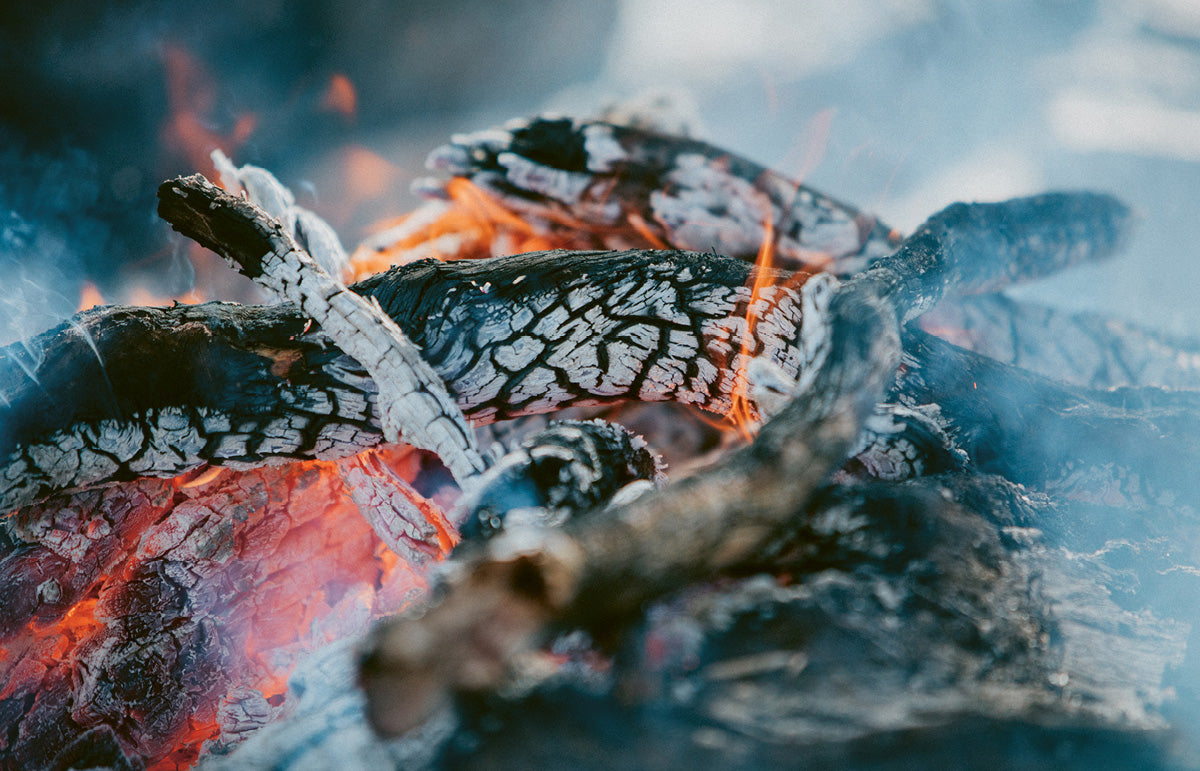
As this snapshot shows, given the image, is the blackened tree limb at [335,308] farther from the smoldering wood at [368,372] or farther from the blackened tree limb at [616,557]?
the blackened tree limb at [616,557]

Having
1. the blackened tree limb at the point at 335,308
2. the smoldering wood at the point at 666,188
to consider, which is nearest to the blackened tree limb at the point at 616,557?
the blackened tree limb at the point at 335,308

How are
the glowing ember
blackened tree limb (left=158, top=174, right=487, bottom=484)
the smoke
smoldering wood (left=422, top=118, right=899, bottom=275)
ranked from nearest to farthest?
blackened tree limb (left=158, top=174, right=487, bottom=484) → the glowing ember → the smoke → smoldering wood (left=422, top=118, right=899, bottom=275)

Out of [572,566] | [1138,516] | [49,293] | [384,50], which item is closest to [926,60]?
[1138,516]

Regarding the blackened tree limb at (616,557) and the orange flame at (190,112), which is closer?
the blackened tree limb at (616,557)

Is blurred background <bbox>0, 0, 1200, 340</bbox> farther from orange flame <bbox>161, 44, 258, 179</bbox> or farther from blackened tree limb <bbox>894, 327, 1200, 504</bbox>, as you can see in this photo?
blackened tree limb <bbox>894, 327, 1200, 504</bbox>

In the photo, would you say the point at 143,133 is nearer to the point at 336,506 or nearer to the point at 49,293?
the point at 49,293

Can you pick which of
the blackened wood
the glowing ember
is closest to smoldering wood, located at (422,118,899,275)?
the blackened wood

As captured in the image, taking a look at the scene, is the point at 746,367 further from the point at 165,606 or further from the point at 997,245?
the point at 165,606
